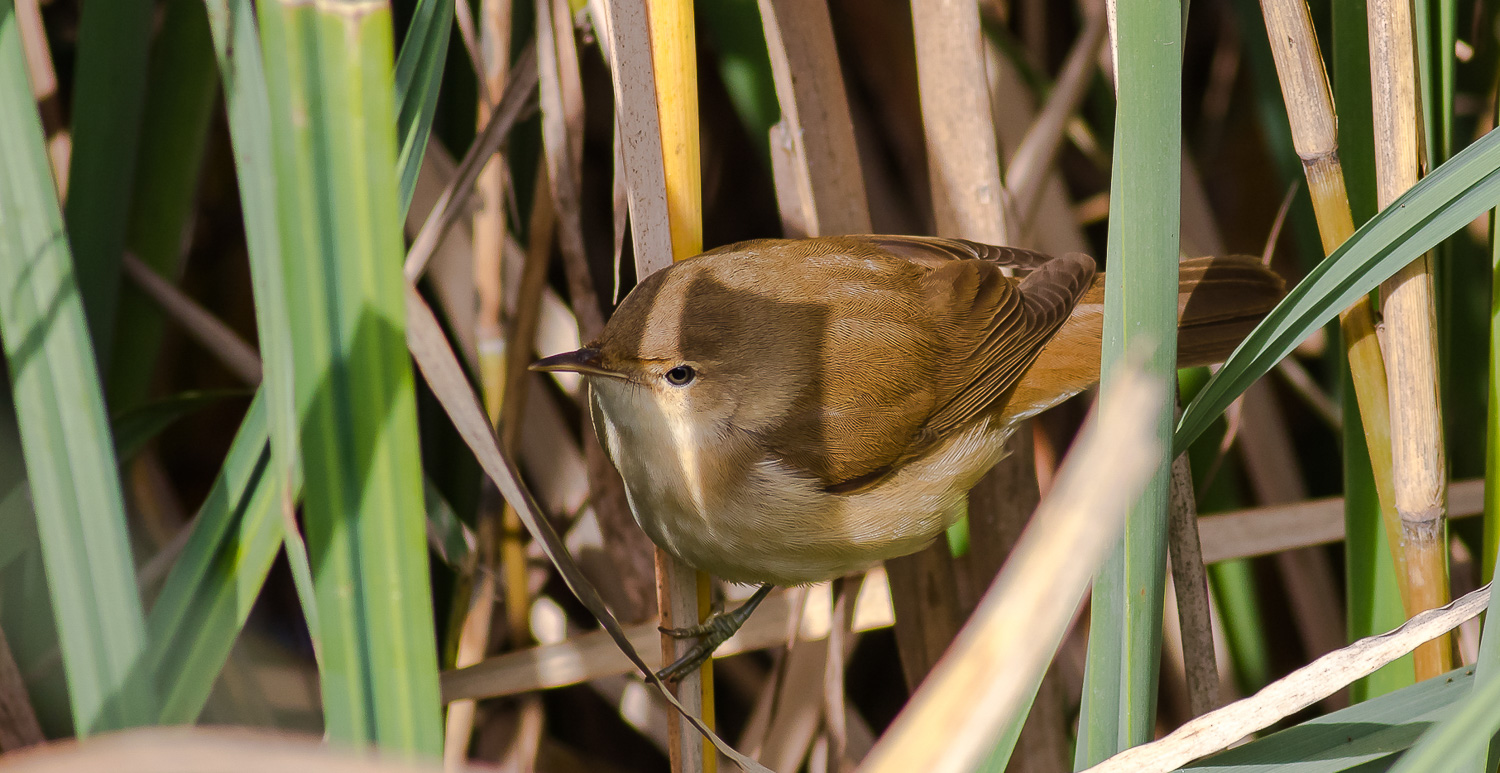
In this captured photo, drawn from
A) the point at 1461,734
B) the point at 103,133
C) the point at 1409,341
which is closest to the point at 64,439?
the point at 103,133

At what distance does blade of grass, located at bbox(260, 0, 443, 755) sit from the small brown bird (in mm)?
671

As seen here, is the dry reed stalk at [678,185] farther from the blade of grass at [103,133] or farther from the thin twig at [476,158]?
the blade of grass at [103,133]

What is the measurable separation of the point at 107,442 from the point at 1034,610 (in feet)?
2.41

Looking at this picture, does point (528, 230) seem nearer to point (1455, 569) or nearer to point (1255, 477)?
point (1255, 477)

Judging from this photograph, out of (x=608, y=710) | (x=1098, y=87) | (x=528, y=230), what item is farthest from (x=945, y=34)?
(x=608, y=710)

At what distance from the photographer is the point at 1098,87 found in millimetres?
2045

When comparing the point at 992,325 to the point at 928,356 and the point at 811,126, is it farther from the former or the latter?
the point at 811,126

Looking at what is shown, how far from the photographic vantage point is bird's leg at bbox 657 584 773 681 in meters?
1.37

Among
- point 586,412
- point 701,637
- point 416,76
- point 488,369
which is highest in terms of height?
point 416,76

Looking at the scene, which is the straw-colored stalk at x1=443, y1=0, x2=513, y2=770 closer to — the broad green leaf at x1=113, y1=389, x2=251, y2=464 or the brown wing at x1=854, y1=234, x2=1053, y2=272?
the broad green leaf at x1=113, y1=389, x2=251, y2=464

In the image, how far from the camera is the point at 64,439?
81 cm

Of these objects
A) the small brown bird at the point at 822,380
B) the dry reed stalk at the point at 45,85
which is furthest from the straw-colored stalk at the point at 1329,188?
the dry reed stalk at the point at 45,85

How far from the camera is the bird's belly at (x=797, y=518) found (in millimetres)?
1438

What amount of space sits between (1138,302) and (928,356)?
2.66 feet
